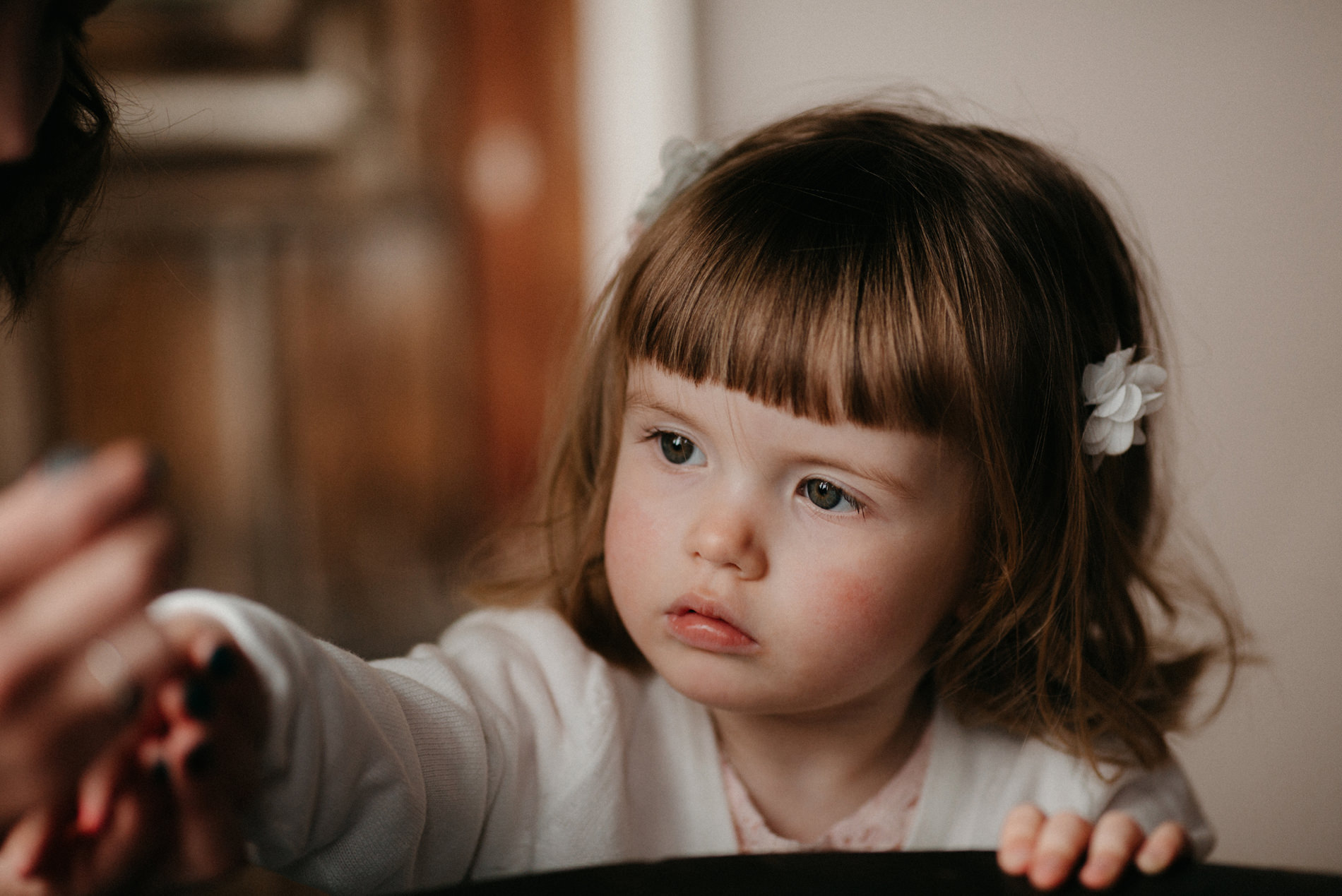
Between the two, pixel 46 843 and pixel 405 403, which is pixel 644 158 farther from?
pixel 46 843

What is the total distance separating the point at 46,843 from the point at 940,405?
0.55 m

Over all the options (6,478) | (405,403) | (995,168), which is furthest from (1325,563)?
(6,478)

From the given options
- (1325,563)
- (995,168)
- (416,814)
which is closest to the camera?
(416,814)

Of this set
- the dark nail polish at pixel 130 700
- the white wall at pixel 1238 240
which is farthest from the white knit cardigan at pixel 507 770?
the white wall at pixel 1238 240

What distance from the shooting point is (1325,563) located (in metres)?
1.43

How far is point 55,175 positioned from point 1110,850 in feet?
2.18

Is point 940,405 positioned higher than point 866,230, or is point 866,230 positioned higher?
point 866,230

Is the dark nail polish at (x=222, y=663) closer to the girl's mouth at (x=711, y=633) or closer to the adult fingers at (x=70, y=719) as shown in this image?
the adult fingers at (x=70, y=719)

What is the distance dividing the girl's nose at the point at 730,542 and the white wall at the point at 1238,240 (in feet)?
2.98

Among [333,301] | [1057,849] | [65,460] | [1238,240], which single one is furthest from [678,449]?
[333,301]

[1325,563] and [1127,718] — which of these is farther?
[1325,563]

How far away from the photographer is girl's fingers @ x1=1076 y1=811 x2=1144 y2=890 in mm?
486

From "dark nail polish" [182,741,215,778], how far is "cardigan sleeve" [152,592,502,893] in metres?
0.06

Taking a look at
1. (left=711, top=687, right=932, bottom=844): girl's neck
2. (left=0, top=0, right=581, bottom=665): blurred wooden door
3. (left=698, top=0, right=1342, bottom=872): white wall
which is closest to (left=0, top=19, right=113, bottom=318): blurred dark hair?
(left=711, top=687, right=932, bottom=844): girl's neck
